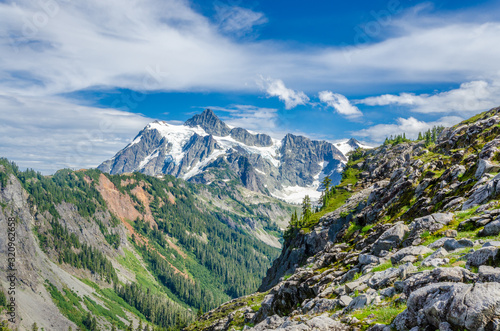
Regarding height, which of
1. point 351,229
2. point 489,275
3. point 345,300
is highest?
point 489,275

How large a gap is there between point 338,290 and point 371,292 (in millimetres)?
6943

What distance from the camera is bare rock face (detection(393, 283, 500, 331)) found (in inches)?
410

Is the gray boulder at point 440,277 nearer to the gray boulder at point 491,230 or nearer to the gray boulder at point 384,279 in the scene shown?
the gray boulder at point 384,279

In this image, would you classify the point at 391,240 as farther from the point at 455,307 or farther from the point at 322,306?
the point at 455,307

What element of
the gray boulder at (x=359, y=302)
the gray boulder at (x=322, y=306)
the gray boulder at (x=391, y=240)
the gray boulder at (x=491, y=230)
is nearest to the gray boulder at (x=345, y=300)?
the gray boulder at (x=322, y=306)

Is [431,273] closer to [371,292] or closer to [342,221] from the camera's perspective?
[371,292]

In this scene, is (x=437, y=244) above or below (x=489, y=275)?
above

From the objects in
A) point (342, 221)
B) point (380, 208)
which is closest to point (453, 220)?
point (380, 208)

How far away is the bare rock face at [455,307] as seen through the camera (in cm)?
1041

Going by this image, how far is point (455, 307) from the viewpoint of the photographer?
11367mm

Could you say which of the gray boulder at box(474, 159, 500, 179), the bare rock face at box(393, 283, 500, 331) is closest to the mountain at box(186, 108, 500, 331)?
the bare rock face at box(393, 283, 500, 331)

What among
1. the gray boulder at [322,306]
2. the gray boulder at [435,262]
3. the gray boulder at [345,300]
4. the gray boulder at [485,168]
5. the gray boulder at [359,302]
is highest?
the gray boulder at [485,168]

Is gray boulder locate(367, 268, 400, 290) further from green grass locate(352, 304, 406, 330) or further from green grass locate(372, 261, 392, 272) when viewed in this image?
green grass locate(352, 304, 406, 330)

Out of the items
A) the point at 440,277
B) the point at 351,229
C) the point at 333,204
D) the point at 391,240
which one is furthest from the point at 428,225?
the point at 333,204
